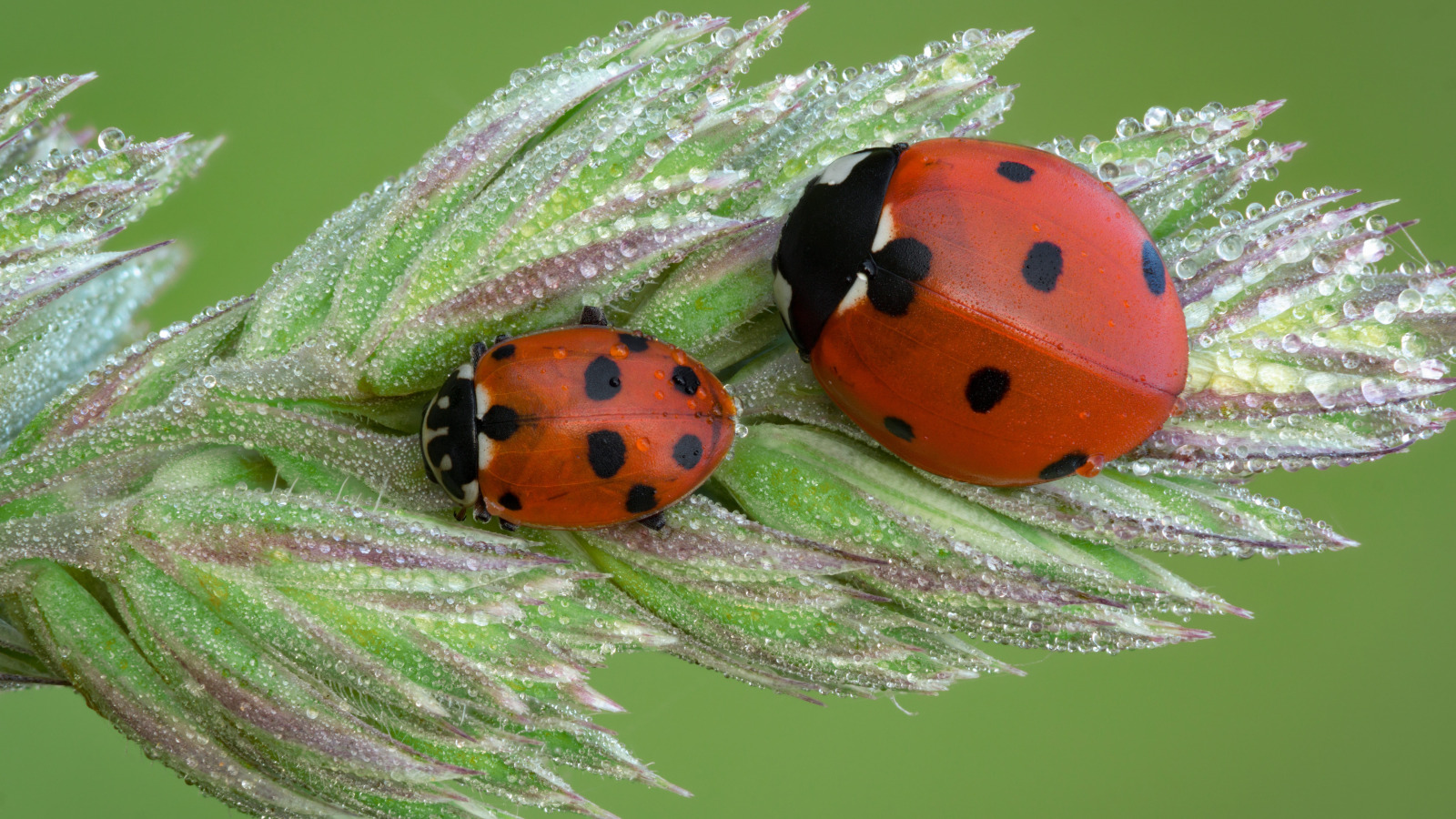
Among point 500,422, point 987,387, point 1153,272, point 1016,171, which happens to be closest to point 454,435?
point 500,422

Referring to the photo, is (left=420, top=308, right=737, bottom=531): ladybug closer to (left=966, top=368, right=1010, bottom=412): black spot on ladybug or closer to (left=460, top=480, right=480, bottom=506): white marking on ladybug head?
(left=460, top=480, right=480, bottom=506): white marking on ladybug head

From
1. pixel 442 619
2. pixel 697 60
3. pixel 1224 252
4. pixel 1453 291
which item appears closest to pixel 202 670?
pixel 442 619

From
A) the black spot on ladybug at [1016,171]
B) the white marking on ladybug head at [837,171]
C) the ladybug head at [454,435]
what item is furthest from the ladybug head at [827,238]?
the ladybug head at [454,435]

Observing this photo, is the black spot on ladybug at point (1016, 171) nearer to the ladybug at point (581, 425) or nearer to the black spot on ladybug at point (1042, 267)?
the black spot on ladybug at point (1042, 267)

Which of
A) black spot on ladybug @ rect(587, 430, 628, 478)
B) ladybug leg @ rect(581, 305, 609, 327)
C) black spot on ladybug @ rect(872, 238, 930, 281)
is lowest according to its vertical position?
black spot on ladybug @ rect(587, 430, 628, 478)

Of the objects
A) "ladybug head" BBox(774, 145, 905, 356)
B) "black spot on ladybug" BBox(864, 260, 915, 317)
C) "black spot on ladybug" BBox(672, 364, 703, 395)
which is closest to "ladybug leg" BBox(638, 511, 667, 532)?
"black spot on ladybug" BBox(672, 364, 703, 395)

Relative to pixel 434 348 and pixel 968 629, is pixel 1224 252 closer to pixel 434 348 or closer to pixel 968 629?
pixel 968 629
